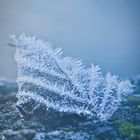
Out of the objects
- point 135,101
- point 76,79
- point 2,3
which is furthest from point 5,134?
point 2,3

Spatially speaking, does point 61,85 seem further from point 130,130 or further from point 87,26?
point 87,26

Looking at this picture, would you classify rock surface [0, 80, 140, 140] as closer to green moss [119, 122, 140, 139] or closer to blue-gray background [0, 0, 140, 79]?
green moss [119, 122, 140, 139]

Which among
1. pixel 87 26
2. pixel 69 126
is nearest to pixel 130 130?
pixel 69 126

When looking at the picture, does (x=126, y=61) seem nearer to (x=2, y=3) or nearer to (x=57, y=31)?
(x=57, y=31)

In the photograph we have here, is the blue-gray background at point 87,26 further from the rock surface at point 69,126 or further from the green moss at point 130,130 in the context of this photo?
the green moss at point 130,130

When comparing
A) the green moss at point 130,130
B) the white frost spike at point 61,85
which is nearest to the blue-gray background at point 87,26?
the white frost spike at point 61,85

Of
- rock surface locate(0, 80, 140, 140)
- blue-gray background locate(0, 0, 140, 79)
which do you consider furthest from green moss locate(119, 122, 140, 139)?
blue-gray background locate(0, 0, 140, 79)
